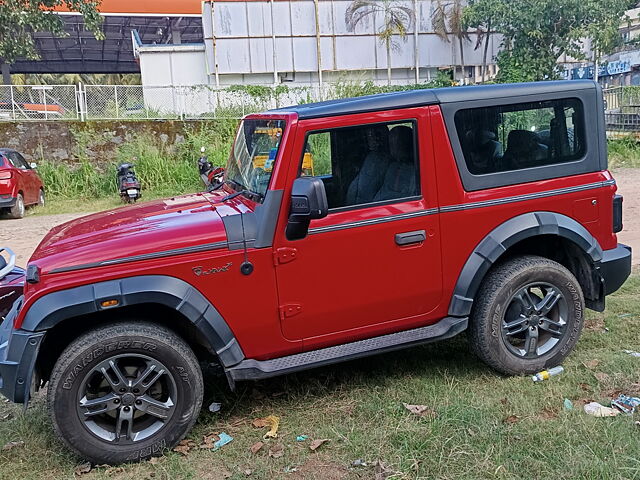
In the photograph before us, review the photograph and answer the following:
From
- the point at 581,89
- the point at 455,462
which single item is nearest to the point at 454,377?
the point at 455,462

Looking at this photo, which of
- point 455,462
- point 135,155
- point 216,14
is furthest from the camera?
point 216,14

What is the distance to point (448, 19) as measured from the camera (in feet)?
80.4

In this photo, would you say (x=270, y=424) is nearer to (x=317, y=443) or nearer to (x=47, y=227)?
(x=317, y=443)

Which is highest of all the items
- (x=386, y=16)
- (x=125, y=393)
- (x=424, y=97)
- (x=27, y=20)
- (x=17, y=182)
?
(x=386, y=16)

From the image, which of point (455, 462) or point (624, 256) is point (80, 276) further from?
point (624, 256)

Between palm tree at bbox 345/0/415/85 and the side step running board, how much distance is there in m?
21.5

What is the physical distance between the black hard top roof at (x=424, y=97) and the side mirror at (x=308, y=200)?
519 millimetres

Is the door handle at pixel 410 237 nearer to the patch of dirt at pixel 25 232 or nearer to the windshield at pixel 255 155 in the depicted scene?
the windshield at pixel 255 155

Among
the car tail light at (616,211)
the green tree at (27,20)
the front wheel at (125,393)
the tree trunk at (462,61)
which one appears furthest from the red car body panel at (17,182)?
the tree trunk at (462,61)

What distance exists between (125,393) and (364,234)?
1.66 meters

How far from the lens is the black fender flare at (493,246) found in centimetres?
412

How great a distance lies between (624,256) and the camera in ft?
14.8

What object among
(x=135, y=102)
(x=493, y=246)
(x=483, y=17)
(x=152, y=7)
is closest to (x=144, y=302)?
(x=493, y=246)

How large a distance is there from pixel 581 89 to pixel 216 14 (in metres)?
20.5
